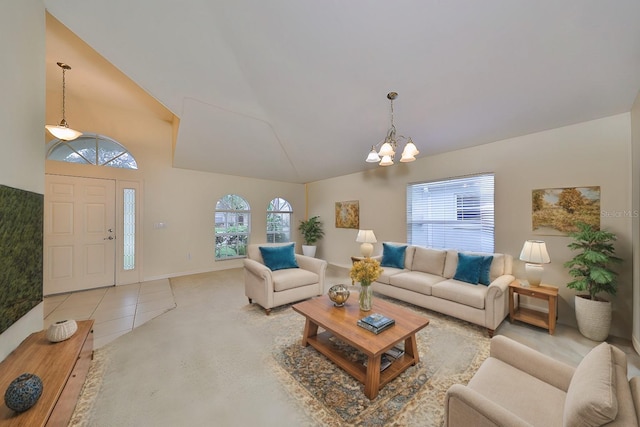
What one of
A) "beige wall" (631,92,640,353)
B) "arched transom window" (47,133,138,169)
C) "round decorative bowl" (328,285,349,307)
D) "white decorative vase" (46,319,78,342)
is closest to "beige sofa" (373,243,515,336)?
"beige wall" (631,92,640,353)

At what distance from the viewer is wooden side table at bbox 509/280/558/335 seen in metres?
2.65

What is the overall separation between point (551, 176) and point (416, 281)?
218 centimetres

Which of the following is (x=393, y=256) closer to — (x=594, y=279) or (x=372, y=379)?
(x=594, y=279)

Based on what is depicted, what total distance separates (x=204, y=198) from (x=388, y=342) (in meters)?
5.19

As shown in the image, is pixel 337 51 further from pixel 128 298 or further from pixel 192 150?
pixel 128 298

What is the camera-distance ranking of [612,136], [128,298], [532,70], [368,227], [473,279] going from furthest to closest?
[368,227], [128,298], [473,279], [612,136], [532,70]

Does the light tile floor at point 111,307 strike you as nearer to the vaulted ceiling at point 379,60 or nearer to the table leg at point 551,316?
the vaulted ceiling at point 379,60

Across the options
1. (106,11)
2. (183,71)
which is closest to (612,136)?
(183,71)

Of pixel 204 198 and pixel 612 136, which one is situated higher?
pixel 612 136

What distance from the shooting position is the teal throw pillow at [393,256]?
4.02m

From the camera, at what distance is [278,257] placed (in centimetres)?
377

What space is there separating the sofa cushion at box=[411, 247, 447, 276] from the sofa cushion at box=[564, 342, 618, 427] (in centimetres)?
256

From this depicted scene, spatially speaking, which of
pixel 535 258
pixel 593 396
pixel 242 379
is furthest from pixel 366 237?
pixel 593 396

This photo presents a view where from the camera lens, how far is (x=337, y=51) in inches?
109
